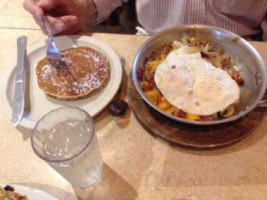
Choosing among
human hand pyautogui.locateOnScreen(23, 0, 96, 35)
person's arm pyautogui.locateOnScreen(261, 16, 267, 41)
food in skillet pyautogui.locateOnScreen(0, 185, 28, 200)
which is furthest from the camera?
person's arm pyautogui.locateOnScreen(261, 16, 267, 41)

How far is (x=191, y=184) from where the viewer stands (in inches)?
28.9

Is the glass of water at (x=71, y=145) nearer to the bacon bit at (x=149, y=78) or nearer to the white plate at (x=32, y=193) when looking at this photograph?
the white plate at (x=32, y=193)

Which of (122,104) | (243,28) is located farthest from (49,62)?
(243,28)

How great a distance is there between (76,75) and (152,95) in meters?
0.26

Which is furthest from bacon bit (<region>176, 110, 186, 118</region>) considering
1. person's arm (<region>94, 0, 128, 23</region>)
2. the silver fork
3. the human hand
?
person's arm (<region>94, 0, 128, 23</region>)

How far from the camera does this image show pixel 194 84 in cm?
87

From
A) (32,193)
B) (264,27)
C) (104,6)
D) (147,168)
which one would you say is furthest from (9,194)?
(264,27)

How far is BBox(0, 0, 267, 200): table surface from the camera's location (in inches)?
28.5

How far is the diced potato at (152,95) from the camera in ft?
2.82

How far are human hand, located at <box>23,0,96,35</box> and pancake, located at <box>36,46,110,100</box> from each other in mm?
113

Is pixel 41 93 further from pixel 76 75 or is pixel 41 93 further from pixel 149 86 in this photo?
pixel 149 86

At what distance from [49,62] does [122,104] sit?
30cm

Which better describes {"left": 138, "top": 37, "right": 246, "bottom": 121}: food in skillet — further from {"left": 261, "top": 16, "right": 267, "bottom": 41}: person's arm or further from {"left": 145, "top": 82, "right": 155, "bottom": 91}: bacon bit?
{"left": 261, "top": 16, "right": 267, "bottom": 41}: person's arm

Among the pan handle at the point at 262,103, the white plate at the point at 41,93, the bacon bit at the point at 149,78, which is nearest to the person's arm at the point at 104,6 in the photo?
the white plate at the point at 41,93
